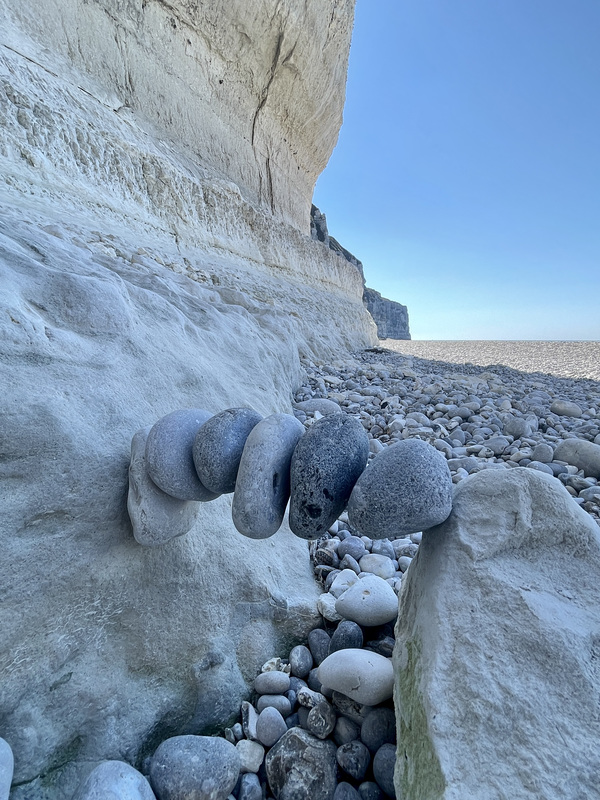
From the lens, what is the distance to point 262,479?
0.82 metres

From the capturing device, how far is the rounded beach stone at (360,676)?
806 mm

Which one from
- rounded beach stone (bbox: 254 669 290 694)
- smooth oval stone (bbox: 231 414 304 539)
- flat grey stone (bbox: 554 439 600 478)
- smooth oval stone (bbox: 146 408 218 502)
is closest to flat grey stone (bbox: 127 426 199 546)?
smooth oval stone (bbox: 146 408 218 502)

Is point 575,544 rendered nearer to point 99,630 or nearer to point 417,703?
point 417,703

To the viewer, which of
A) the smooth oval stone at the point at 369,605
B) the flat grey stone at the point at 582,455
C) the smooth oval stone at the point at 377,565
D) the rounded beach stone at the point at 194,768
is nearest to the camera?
the rounded beach stone at the point at 194,768

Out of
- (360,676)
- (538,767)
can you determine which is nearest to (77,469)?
(360,676)

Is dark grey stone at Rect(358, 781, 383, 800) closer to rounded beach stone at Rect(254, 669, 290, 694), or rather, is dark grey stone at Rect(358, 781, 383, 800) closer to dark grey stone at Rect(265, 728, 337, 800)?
dark grey stone at Rect(265, 728, 337, 800)

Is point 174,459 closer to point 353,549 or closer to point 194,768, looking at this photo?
point 194,768

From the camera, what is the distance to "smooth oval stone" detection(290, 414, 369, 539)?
80 cm

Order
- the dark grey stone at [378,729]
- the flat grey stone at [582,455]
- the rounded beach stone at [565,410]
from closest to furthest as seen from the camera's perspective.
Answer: the dark grey stone at [378,729], the flat grey stone at [582,455], the rounded beach stone at [565,410]

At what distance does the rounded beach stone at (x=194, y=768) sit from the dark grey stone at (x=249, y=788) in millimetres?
28

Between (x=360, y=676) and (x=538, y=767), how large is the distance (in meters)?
0.35

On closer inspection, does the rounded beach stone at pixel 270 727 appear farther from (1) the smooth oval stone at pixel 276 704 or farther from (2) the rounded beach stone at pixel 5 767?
(2) the rounded beach stone at pixel 5 767

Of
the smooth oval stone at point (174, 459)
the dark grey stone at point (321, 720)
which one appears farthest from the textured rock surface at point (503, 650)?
the smooth oval stone at point (174, 459)

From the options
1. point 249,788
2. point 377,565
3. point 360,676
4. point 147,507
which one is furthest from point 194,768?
point 377,565
